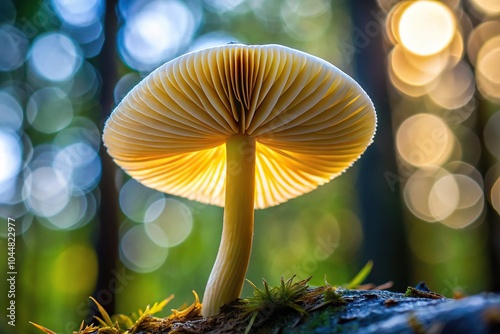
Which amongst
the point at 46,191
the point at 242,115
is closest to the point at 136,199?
the point at 46,191

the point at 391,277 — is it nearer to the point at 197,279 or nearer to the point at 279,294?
the point at 279,294

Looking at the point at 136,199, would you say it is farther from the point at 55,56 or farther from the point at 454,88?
the point at 454,88

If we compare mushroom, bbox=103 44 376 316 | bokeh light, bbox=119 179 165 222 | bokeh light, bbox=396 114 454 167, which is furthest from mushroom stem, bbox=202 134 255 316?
bokeh light, bbox=119 179 165 222

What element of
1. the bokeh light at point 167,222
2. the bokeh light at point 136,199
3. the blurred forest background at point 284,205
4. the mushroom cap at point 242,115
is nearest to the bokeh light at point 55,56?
the blurred forest background at point 284,205

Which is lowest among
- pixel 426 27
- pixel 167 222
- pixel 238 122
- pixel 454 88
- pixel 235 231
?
pixel 167 222

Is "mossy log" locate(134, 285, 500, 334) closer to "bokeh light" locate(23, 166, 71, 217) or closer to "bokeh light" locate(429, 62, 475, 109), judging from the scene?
"bokeh light" locate(429, 62, 475, 109)

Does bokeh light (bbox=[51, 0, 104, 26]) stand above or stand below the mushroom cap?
above
